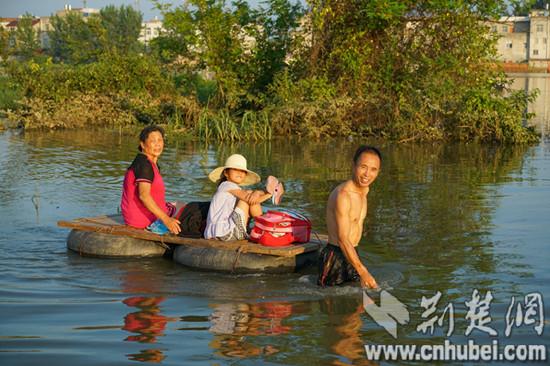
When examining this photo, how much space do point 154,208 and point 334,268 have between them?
98.9 inches

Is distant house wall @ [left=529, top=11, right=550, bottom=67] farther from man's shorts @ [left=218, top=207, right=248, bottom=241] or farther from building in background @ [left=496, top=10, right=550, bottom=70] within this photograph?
man's shorts @ [left=218, top=207, right=248, bottom=241]

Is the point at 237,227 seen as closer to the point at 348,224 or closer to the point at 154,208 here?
the point at 154,208

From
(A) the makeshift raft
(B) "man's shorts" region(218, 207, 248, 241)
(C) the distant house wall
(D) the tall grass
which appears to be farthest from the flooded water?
(C) the distant house wall

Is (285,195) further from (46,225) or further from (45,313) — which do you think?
(45,313)

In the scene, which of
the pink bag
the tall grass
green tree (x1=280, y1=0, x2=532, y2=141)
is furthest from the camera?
the tall grass

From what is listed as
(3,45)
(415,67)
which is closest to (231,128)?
(415,67)

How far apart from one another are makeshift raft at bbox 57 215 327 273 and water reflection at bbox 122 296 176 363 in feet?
3.89

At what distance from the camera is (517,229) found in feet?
38.0

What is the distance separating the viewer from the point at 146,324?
291 inches

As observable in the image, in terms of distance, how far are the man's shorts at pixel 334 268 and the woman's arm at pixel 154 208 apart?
7.04ft

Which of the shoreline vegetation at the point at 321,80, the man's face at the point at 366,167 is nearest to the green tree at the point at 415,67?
the shoreline vegetation at the point at 321,80

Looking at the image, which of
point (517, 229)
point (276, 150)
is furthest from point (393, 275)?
point (276, 150)

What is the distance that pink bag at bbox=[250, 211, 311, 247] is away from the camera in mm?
9258

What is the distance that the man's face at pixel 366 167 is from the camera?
788 centimetres
